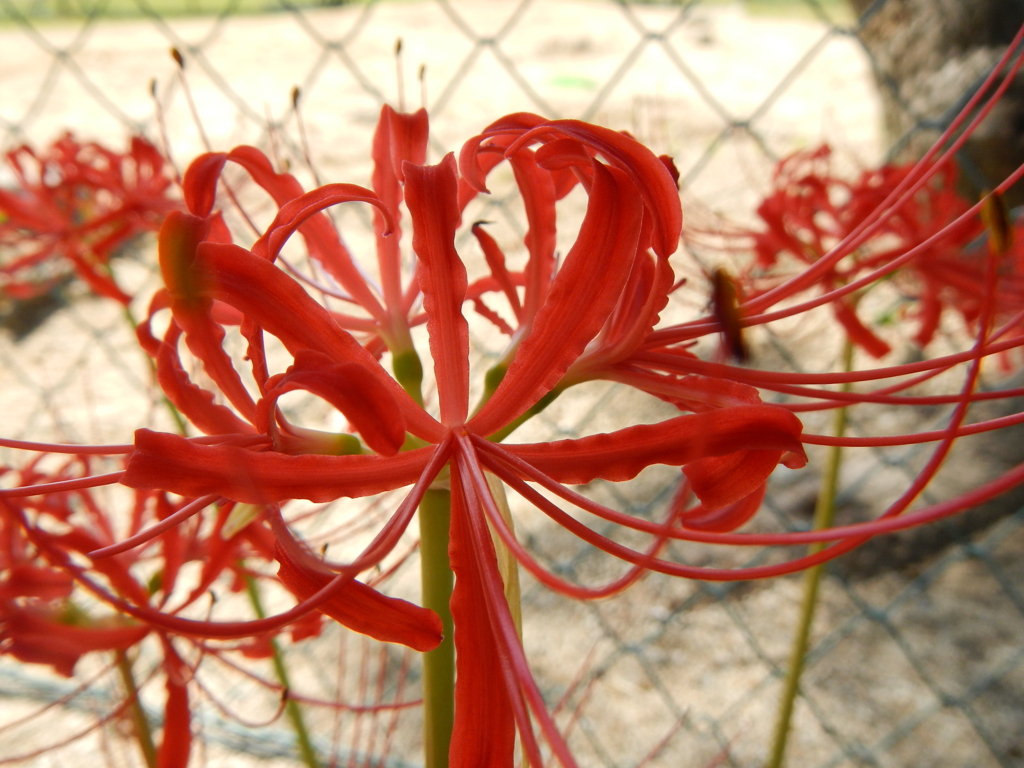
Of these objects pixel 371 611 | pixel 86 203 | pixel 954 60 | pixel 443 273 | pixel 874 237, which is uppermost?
pixel 954 60

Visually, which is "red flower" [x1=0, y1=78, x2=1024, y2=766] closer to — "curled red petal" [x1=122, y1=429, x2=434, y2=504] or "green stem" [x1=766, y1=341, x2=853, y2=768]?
"curled red petal" [x1=122, y1=429, x2=434, y2=504]

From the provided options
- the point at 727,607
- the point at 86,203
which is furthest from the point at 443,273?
the point at 727,607

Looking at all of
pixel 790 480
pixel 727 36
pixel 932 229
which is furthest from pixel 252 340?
pixel 727 36

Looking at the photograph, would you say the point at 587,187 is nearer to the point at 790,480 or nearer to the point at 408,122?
the point at 408,122

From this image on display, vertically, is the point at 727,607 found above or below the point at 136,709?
above

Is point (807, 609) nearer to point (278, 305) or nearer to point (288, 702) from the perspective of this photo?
point (288, 702)

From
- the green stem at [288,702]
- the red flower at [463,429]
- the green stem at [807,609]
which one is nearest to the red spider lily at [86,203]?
the green stem at [288,702]

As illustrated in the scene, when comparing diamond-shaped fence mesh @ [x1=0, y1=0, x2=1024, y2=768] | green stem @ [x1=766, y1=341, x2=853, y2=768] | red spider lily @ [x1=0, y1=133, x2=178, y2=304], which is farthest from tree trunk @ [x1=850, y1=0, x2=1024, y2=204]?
red spider lily @ [x1=0, y1=133, x2=178, y2=304]
